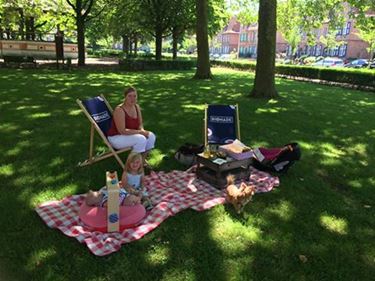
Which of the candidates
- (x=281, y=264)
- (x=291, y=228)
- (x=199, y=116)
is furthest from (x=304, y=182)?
(x=199, y=116)

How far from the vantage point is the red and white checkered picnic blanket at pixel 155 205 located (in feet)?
12.5

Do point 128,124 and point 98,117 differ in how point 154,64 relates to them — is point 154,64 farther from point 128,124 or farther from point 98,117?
point 128,124

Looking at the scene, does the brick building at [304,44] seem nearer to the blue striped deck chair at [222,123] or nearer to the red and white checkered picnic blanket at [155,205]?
the blue striped deck chair at [222,123]

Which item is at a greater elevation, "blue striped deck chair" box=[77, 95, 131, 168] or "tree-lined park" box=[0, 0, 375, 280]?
"blue striped deck chair" box=[77, 95, 131, 168]

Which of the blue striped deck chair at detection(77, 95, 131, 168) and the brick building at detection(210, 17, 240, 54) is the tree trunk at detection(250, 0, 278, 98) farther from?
the brick building at detection(210, 17, 240, 54)

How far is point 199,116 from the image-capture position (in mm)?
9250

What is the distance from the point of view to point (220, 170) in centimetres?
507

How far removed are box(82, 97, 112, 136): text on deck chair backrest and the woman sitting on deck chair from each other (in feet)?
0.95

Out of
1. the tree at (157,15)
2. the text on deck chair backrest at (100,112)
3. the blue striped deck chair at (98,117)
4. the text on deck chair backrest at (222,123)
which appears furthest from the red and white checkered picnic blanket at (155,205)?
the tree at (157,15)

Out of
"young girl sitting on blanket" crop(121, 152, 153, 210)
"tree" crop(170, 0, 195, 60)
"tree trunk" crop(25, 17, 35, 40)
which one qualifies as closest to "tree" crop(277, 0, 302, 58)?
"tree" crop(170, 0, 195, 60)

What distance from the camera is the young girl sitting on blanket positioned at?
14.8 ft

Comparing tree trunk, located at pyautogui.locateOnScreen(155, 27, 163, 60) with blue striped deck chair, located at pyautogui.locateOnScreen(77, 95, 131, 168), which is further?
tree trunk, located at pyautogui.locateOnScreen(155, 27, 163, 60)

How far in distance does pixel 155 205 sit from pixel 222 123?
2135mm

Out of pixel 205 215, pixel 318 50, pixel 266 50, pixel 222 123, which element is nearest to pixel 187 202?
pixel 205 215
